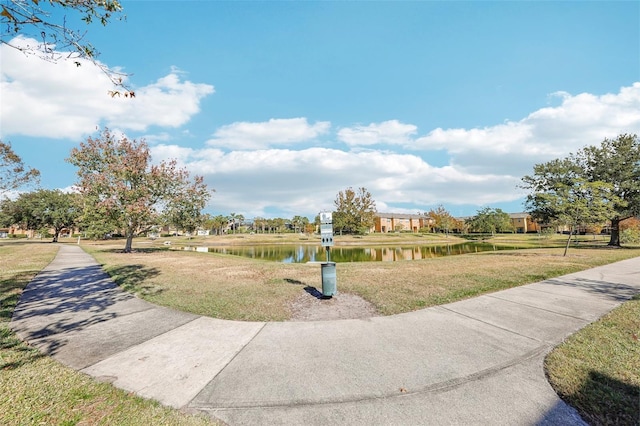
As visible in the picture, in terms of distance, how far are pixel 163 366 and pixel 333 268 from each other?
442cm

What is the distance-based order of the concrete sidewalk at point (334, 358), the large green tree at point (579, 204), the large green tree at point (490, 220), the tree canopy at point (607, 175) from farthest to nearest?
the large green tree at point (490, 220)
the tree canopy at point (607, 175)
the large green tree at point (579, 204)
the concrete sidewalk at point (334, 358)

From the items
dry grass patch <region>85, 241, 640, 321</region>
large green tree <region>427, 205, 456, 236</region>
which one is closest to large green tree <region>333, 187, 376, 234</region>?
large green tree <region>427, 205, 456, 236</region>

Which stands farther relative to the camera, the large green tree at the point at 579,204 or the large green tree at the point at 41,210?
the large green tree at the point at 41,210

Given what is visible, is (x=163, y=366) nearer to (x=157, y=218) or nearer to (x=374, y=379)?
(x=374, y=379)

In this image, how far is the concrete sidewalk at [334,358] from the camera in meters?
2.88

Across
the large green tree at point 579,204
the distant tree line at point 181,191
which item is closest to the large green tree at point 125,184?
the distant tree line at point 181,191

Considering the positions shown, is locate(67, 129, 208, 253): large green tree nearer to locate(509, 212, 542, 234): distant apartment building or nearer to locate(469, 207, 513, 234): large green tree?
locate(469, 207, 513, 234): large green tree

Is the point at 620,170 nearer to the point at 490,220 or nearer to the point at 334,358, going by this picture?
the point at 334,358

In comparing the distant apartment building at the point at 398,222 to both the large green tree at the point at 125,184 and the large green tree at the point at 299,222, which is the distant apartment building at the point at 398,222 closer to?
the large green tree at the point at 299,222

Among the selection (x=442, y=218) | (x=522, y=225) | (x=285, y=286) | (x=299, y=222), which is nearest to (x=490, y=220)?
(x=442, y=218)

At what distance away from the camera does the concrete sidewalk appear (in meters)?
2.88

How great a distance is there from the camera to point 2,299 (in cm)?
700

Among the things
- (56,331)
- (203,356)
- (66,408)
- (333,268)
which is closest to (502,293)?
(333,268)

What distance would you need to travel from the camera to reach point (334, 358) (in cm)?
394
